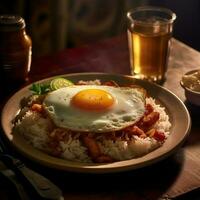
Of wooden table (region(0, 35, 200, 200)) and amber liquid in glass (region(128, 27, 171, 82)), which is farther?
amber liquid in glass (region(128, 27, 171, 82))

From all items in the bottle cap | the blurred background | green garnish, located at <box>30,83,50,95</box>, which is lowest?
the blurred background

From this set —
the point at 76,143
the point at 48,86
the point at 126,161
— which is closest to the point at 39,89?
the point at 48,86

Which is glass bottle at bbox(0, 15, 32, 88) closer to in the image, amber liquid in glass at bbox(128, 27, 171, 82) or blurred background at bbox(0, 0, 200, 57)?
amber liquid in glass at bbox(128, 27, 171, 82)

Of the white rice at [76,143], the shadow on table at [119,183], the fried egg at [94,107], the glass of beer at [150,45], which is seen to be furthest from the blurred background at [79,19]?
the shadow on table at [119,183]

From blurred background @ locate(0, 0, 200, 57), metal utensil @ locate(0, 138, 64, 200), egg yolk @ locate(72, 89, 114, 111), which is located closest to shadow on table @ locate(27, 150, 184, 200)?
metal utensil @ locate(0, 138, 64, 200)

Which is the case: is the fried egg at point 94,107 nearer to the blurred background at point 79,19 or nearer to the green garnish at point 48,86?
the green garnish at point 48,86

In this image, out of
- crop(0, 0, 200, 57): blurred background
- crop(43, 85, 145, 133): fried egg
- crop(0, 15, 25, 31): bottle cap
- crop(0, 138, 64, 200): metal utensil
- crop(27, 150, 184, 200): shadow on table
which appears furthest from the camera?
crop(0, 0, 200, 57): blurred background
